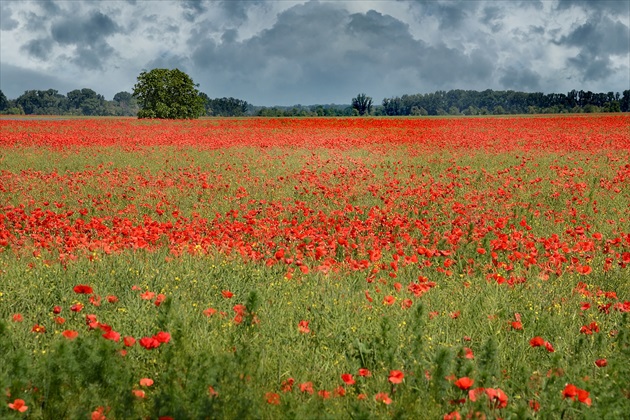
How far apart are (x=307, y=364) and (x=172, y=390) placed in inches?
43.6

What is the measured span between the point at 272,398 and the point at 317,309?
57.7 inches

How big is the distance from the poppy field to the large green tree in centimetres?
4238

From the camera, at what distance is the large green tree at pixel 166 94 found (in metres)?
51.0

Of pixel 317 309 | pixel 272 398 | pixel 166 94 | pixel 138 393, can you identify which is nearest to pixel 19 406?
pixel 138 393

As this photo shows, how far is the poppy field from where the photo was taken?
3016mm

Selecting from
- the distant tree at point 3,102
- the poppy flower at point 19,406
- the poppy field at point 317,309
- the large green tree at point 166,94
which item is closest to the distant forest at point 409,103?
the distant tree at point 3,102

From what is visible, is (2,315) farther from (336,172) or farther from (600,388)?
(336,172)

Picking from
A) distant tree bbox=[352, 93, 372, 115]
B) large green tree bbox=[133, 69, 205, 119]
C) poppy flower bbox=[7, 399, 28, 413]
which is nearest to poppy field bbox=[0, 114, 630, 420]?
poppy flower bbox=[7, 399, 28, 413]

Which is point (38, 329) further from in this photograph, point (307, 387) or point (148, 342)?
point (307, 387)

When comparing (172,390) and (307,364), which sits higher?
(172,390)

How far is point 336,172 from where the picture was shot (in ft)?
40.0

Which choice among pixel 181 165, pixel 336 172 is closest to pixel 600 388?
pixel 336 172

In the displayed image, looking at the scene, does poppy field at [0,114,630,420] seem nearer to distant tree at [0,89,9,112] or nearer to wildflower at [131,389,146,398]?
wildflower at [131,389,146,398]

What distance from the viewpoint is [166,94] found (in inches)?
2055
